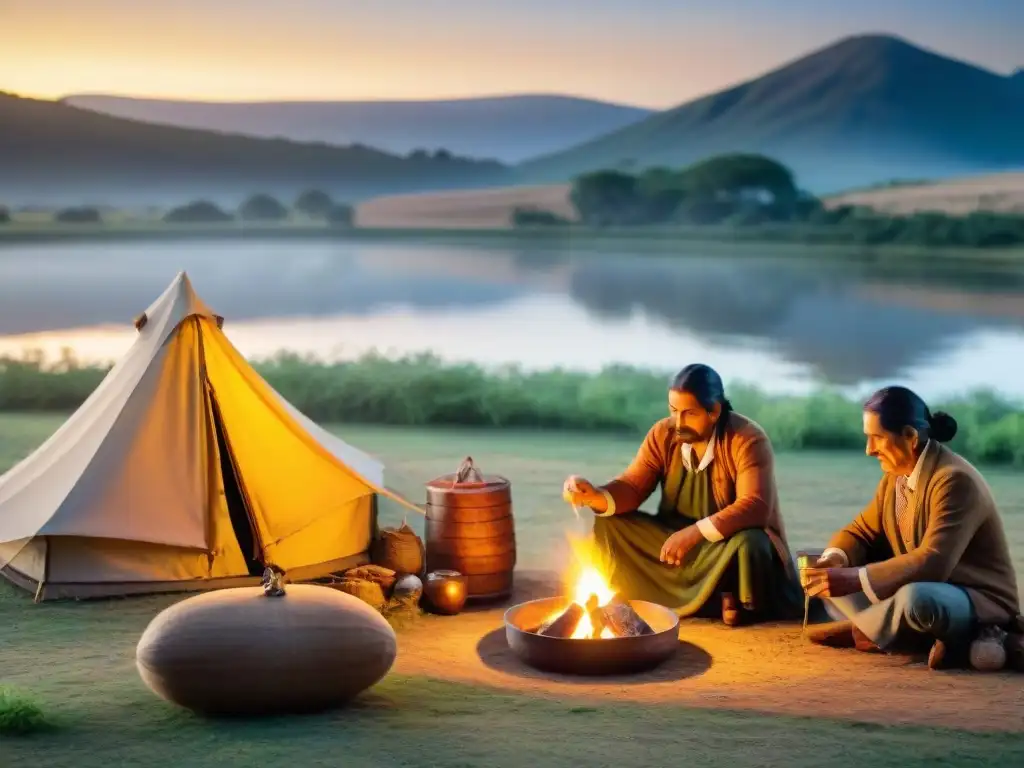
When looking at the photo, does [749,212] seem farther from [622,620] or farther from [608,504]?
[622,620]

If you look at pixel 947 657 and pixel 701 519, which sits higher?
pixel 701 519

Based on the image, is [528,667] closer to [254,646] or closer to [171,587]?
[254,646]

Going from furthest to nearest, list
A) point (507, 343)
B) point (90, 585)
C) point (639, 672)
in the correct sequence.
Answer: point (507, 343), point (90, 585), point (639, 672)

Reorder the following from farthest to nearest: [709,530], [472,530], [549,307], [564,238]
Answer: [564,238] < [549,307] < [472,530] < [709,530]

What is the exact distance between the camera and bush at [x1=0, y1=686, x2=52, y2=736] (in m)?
3.63

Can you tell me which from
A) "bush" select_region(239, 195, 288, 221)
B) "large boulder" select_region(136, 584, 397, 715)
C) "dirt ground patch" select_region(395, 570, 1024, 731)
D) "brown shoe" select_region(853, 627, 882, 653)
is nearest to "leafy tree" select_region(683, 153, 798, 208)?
"bush" select_region(239, 195, 288, 221)

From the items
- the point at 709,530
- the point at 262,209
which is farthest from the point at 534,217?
the point at 709,530

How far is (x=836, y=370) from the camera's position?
11648 mm

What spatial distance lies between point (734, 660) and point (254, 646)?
1.60m

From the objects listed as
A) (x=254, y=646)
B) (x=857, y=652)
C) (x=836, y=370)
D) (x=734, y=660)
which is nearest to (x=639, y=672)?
(x=734, y=660)

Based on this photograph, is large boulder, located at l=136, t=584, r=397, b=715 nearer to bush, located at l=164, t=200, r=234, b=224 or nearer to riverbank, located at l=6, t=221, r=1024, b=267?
riverbank, located at l=6, t=221, r=1024, b=267

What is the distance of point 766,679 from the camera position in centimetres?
415

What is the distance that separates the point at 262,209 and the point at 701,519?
351 inches

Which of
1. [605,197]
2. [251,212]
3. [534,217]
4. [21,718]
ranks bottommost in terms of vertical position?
[21,718]
